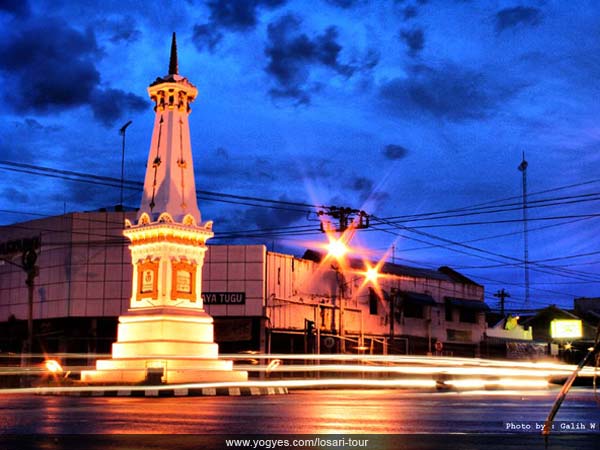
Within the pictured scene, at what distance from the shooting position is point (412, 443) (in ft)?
32.3

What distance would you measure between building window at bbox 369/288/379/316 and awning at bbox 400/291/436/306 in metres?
1.91

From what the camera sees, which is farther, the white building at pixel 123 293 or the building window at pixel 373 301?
the building window at pixel 373 301

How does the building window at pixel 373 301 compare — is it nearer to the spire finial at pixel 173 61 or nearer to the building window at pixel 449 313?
the building window at pixel 449 313

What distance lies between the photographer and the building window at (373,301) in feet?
194

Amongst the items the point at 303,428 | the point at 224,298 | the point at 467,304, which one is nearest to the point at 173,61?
the point at 224,298

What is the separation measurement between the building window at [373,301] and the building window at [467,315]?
38.1 feet

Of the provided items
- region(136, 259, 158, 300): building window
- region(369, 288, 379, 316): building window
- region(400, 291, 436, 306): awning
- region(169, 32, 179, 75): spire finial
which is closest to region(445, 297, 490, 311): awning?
region(400, 291, 436, 306): awning

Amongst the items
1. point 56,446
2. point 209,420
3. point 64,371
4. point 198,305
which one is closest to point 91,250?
point 64,371

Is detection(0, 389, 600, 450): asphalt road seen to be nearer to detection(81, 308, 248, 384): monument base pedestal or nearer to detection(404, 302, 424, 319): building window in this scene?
detection(81, 308, 248, 384): monument base pedestal

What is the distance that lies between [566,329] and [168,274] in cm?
3780

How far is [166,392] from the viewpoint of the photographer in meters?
28.5

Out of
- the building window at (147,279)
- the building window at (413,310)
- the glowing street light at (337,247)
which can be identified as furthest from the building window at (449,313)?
the building window at (147,279)

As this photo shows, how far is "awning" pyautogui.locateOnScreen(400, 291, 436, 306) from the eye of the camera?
198 feet

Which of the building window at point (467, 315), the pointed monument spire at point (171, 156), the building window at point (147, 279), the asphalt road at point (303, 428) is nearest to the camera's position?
the asphalt road at point (303, 428)
